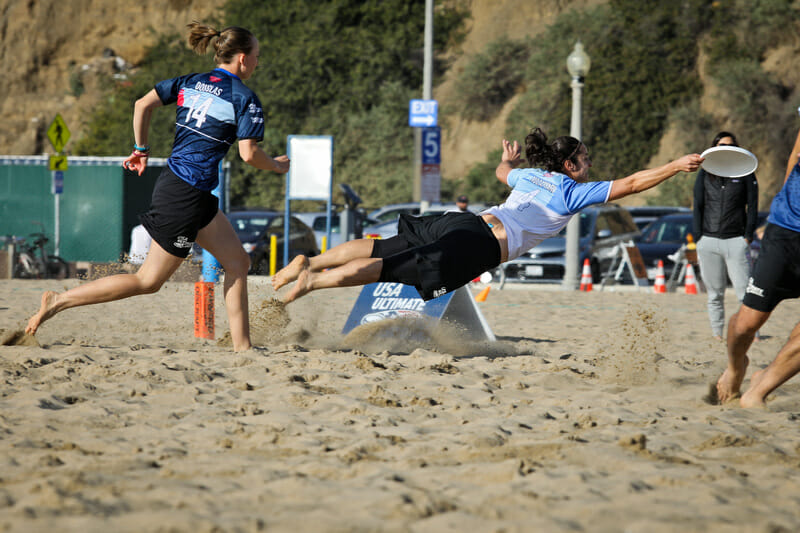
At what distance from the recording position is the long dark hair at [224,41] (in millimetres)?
5633

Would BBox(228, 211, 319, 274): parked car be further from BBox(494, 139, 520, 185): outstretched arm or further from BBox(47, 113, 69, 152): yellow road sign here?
BBox(494, 139, 520, 185): outstretched arm

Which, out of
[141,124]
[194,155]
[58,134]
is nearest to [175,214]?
[194,155]

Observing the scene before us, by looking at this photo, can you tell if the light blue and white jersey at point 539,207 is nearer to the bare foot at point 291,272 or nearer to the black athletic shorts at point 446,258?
the black athletic shorts at point 446,258

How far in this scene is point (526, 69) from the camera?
40.8 m

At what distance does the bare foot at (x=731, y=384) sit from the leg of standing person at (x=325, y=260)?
2218 mm

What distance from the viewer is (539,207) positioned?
552cm

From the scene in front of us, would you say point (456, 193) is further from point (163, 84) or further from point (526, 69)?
point (163, 84)

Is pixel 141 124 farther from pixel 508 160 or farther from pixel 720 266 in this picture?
pixel 720 266

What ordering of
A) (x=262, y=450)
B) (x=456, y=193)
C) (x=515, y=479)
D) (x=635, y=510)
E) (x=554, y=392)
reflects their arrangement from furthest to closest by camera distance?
(x=456, y=193), (x=554, y=392), (x=262, y=450), (x=515, y=479), (x=635, y=510)

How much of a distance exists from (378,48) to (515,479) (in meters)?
39.8

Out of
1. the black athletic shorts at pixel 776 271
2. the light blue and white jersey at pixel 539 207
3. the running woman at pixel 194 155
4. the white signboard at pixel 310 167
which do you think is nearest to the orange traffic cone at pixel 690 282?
the white signboard at pixel 310 167

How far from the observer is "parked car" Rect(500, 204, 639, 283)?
17.6 m

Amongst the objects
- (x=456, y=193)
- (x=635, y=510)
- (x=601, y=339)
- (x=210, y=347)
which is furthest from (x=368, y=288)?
(x=456, y=193)

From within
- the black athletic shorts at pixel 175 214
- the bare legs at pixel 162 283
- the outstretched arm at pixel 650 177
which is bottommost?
the bare legs at pixel 162 283
